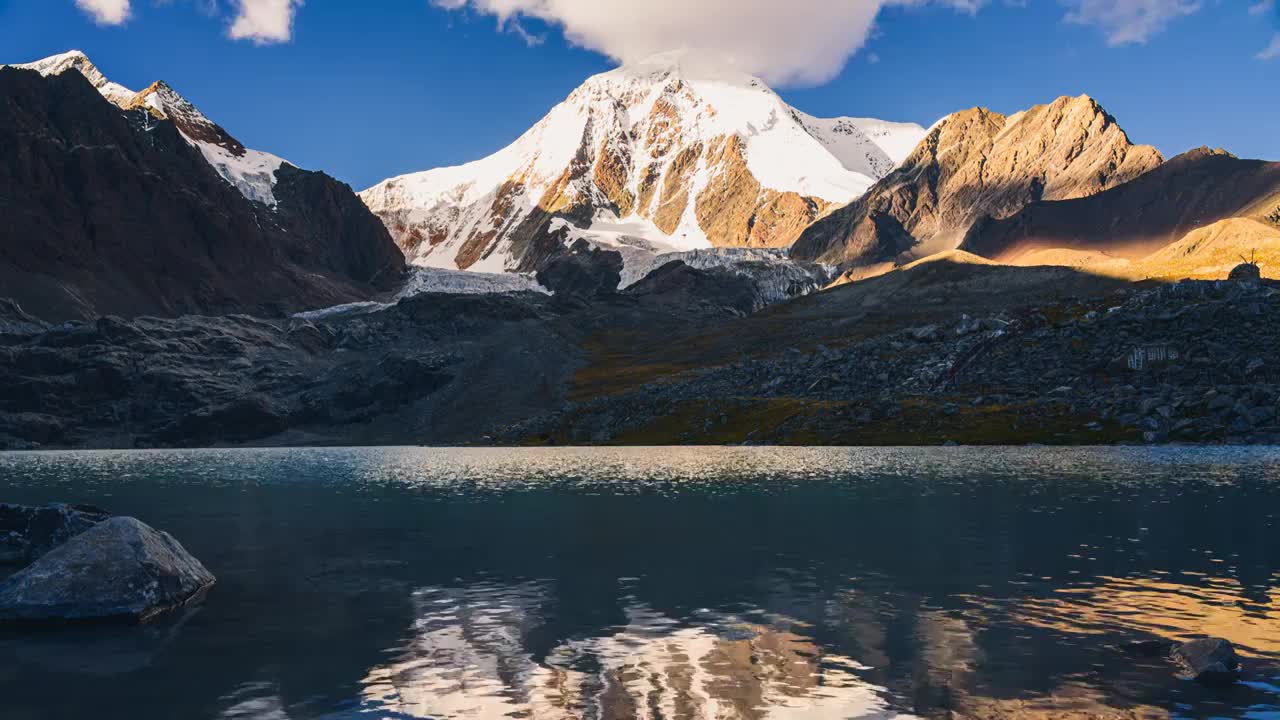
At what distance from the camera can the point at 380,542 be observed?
1861 inches

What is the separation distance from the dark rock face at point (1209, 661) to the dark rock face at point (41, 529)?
4105 cm

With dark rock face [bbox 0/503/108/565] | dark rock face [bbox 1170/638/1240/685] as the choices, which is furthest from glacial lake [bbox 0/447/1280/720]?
dark rock face [bbox 0/503/108/565]

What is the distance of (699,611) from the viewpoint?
29.6m

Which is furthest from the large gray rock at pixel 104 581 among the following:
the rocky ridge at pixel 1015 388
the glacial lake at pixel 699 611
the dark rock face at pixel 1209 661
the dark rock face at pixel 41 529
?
the rocky ridge at pixel 1015 388

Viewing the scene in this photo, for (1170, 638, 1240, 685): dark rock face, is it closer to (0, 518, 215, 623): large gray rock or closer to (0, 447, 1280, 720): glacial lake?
(0, 447, 1280, 720): glacial lake

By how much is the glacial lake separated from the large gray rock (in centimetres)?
90

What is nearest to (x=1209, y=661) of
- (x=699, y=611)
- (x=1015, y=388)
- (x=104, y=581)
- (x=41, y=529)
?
(x=699, y=611)

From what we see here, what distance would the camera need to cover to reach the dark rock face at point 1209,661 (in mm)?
21250

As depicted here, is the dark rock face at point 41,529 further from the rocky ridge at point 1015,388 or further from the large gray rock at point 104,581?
the rocky ridge at point 1015,388

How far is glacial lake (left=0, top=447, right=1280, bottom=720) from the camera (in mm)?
20812

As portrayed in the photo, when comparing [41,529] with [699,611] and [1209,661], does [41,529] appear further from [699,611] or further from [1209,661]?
[1209,661]

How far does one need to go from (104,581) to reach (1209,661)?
3068 centimetres

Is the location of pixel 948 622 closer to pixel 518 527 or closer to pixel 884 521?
pixel 884 521

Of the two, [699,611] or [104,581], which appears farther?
[104,581]
